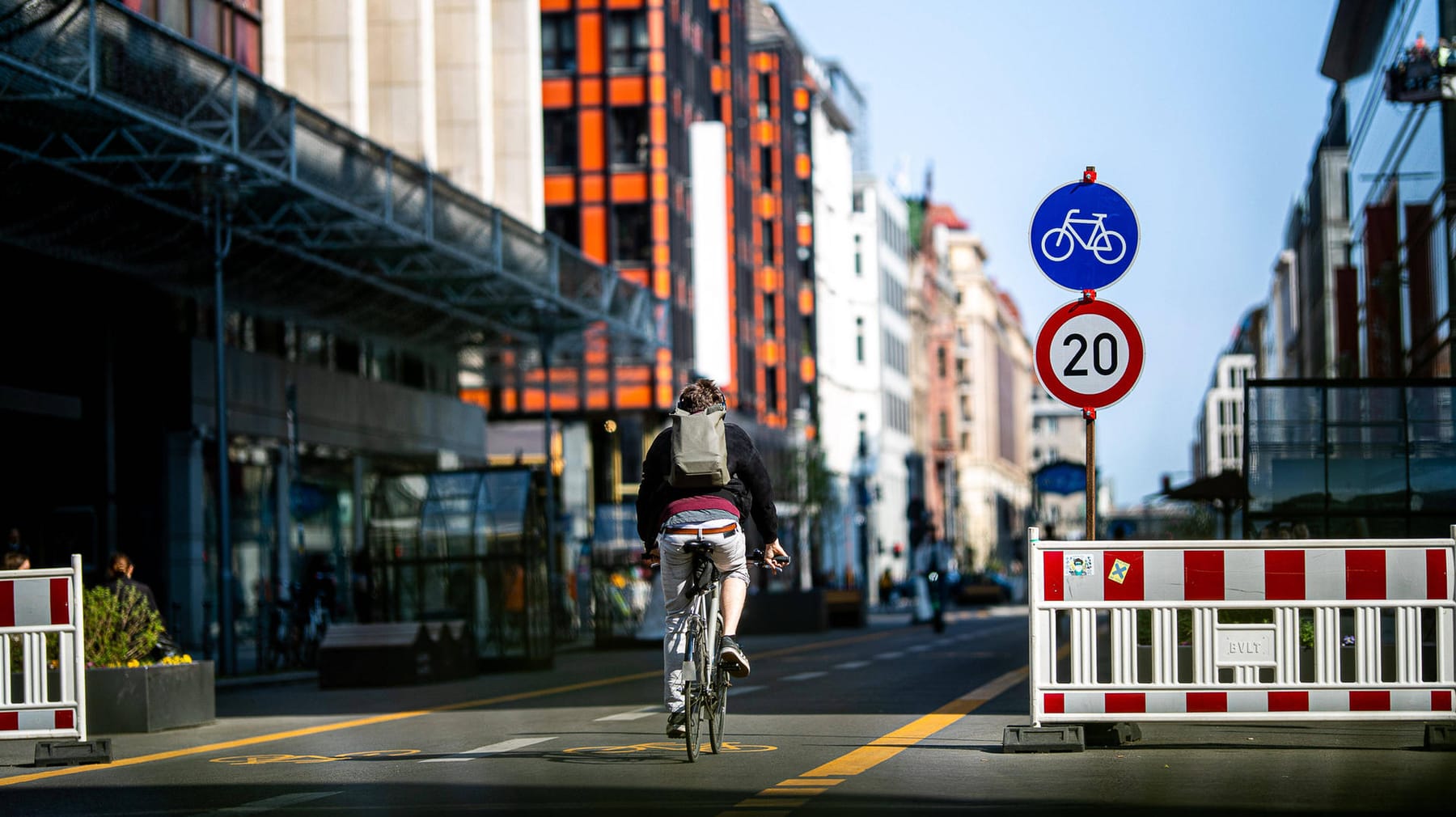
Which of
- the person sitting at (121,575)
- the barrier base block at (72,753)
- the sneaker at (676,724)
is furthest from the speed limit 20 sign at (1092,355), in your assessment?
the person sitting at (121,575)

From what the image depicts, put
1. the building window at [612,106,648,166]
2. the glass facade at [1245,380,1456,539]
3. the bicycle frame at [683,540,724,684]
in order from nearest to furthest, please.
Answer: the bicycle frame at [683,540,724,684] < the glass facade at [1245,380,1456,539] < the building window at [612,106,648,166]

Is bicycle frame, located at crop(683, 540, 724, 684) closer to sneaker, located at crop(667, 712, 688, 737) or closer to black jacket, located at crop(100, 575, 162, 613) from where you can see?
sneaker, located at crop(667, 712, 688, 737)

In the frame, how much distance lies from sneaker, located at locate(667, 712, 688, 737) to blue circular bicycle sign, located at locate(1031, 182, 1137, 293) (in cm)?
312

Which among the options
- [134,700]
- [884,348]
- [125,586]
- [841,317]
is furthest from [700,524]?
[884,348]

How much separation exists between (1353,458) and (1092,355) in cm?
1429

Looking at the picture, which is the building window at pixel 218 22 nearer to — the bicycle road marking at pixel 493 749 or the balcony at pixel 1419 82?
the balcony at pixel 1419 82

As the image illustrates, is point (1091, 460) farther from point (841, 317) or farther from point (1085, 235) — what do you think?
point (841, 317)

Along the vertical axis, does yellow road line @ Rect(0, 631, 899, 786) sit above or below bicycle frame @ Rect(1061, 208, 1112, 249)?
below

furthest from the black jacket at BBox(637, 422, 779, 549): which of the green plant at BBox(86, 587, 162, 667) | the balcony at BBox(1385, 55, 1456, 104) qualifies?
the balcony at BBox(1385, 55, 1456, 104)

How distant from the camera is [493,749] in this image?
39.7 ft

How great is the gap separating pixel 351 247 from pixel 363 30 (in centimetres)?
1017

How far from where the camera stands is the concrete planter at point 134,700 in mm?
15555

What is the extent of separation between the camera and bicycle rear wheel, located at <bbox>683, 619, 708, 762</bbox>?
10273 mm

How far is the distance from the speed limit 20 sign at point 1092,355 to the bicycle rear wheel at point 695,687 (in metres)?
2.43
